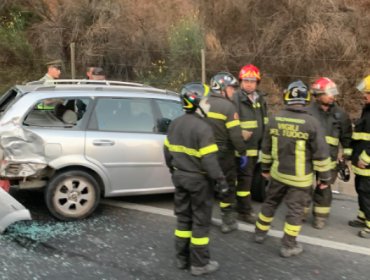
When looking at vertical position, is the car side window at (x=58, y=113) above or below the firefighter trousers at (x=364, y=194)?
above

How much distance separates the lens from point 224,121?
202 inches

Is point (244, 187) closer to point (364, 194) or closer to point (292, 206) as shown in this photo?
point (292, 206)

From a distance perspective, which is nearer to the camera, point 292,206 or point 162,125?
point 292,206

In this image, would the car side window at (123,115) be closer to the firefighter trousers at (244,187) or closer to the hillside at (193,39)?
the firefighter trousers at (244,187)

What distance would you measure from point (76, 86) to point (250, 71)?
2234mm

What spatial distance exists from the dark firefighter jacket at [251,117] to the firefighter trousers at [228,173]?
1.44ft

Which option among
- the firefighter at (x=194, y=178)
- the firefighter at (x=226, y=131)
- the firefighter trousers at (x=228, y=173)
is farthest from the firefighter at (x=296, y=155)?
the firefighter at (x=194, y=178)

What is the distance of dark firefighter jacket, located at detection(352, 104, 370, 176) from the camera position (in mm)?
5273

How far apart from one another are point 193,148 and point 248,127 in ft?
5.15

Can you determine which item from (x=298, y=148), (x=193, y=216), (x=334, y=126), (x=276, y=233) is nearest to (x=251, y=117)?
(x=334, y=126)

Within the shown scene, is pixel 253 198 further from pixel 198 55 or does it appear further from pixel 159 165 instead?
pixel 198 55

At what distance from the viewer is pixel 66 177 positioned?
553 cm

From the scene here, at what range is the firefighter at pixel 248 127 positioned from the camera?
222 inches

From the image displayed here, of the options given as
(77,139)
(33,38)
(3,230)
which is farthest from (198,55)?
(3,230)
